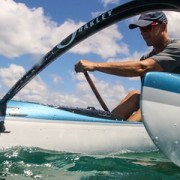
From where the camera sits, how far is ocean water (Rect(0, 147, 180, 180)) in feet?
11.3

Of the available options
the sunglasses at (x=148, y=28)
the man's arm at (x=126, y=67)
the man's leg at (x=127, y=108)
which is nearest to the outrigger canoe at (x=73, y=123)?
the sunglasses at (x=148, y=28)

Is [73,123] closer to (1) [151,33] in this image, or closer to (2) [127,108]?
(2) [127,108]

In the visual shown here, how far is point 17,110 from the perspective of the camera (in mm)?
4504

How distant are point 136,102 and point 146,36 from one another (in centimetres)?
100

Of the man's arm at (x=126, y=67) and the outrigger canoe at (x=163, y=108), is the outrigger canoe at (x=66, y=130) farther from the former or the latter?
the outrigger canoe at (x=163, y=108)

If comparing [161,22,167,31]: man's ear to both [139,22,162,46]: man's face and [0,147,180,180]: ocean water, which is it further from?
[0,147,180,180]: ocean water

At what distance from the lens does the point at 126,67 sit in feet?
14.8

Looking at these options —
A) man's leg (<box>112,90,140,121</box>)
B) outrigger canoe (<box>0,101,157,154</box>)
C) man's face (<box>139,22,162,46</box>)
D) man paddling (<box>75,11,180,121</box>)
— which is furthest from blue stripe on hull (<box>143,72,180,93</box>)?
man's leg (<box>112,90,140,121</box>)

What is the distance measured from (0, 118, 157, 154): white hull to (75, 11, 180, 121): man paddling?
1.14 ft

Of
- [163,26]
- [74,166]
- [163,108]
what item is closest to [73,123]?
[74,166]

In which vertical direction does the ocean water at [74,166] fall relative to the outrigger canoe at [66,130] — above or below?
below

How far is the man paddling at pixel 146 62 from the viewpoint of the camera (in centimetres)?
449

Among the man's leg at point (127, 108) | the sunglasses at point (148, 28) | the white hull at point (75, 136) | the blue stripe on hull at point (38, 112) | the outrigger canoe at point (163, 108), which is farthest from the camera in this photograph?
the man's leg at point (127, 108)

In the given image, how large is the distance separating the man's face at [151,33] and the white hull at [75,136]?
1.12 metres
